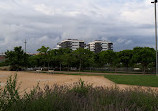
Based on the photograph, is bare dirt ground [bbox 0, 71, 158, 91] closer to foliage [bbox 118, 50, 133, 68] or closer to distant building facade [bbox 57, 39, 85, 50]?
foliage [bbox 118, 50, 133, 68]

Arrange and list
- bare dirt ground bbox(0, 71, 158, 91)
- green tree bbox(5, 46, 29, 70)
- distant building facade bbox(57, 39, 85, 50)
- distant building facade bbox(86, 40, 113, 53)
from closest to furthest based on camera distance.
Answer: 1. bare dirt ground bbox(0, 71, 158, 91)
2. green tree bbox(5, 46, 29, 70)
3. distant building facade bbox(57, 39, 85, 50)
4. distant building facade bbox(86, 40, 113, 53)

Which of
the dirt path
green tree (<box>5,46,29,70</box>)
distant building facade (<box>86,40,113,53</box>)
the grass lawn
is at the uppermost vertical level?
distant building facade (<box>86,40,113,53</box>)

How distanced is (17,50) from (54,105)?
36.2 metres

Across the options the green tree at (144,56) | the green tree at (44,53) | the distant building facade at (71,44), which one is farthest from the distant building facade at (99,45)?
the green tree at (144,56)

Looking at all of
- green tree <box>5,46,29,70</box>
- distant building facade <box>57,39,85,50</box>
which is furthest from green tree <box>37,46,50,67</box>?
distant building facade <box>57,39,85,50</box>

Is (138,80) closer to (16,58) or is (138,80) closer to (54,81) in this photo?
(54,81)

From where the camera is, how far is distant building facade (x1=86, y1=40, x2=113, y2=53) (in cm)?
12438

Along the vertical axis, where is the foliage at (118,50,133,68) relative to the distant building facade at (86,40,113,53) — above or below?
below

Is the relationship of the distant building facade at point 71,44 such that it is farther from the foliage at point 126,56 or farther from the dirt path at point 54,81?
the dirt path at point 54,81

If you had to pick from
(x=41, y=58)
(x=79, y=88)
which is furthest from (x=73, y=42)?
(x=79, y=88)

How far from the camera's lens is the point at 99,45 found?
12488 cm

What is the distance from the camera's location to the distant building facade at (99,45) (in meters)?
124

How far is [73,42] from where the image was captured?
121500 mm

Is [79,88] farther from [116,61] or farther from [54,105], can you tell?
[116,61]
